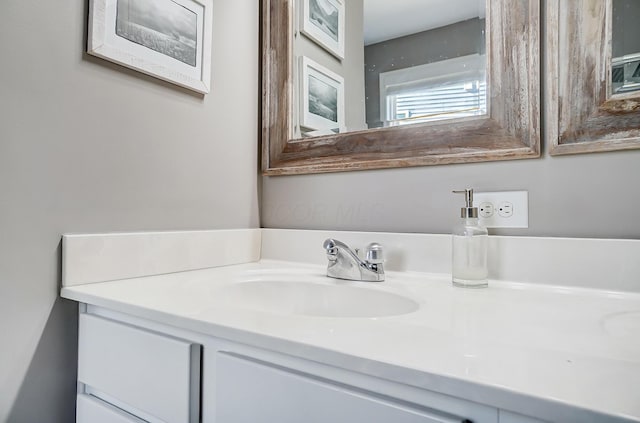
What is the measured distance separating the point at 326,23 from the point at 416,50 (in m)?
0.35

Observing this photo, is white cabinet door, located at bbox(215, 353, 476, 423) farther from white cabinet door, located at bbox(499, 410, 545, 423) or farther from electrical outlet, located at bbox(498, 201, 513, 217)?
electrical outlet, located at bbox(498, 201, 513, 217)

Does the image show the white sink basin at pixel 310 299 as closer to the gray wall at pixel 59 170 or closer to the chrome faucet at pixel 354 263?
the chrome faucet at pixel 354 263

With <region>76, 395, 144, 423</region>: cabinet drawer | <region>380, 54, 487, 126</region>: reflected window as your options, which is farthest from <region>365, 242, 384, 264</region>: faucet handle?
<region>76, 395, 144, 423</region>: cabinet drawer

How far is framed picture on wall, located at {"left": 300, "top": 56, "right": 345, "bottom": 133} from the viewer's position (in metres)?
1.17

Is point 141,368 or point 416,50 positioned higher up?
point 416,50

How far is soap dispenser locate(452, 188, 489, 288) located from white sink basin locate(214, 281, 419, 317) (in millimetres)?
162

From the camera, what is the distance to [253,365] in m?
0.51

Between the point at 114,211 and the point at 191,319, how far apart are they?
1.47 ft

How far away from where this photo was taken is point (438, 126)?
3.23 feet

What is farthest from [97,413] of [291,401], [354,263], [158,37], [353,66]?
[353,66]

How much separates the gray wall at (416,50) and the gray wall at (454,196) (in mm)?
216

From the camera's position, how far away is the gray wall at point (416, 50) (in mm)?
958

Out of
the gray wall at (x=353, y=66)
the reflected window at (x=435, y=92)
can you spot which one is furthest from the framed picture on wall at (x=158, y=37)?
the reflected window at (x=435, y=92)

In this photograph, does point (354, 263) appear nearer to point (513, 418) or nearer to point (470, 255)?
point (470, 255)
